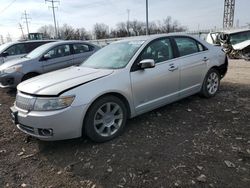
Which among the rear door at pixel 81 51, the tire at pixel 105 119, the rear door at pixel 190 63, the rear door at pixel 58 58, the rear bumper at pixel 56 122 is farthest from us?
the rear door at pixel 81 51

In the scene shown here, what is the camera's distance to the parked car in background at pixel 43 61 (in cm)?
750

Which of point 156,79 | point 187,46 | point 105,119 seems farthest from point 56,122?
point 187,46

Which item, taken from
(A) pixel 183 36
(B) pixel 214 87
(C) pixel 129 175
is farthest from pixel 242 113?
(C) pixel 129 175

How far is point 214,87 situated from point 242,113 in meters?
1.30

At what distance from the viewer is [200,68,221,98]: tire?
18.6 ft

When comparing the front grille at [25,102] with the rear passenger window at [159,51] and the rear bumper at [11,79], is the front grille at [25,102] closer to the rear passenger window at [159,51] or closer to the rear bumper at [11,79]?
the rear passenger window at [159,51]

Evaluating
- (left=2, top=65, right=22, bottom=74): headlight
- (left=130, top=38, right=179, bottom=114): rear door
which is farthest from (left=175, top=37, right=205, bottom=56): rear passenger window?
(left=2, top=65, right=22, bottom=74): headlight

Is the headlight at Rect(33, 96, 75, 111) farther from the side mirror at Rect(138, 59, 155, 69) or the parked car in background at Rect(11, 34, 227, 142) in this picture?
the side mirror at Rect(138, 59, 155, 69)

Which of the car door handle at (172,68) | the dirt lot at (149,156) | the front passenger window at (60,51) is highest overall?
the front passenger window at (60,51)

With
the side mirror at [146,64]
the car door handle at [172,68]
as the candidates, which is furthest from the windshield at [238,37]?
the side mirror at [146,64]

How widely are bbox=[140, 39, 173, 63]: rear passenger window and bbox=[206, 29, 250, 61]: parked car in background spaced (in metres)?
9.88

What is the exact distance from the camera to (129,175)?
309cm

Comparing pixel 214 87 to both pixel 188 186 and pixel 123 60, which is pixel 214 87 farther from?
pixel 188 186

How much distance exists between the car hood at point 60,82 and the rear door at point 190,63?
1682 mm
